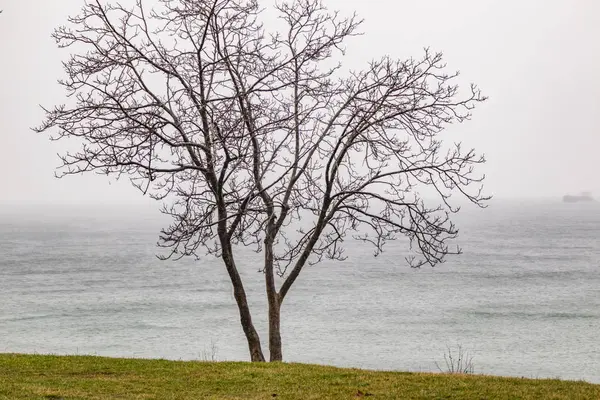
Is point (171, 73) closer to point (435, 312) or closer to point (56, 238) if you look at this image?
point (435, 312)

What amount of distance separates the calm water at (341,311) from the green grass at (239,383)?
2030 cm

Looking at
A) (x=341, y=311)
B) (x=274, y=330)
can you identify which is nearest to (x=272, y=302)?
(x=274, y=330)

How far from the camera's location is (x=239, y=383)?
555 inches

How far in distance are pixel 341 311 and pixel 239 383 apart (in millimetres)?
41183

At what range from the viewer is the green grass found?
12578mm

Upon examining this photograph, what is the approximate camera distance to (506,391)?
1263cm

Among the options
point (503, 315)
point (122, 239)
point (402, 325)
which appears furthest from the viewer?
point (122, 239)

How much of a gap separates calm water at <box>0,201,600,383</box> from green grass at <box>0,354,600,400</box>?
799 inches

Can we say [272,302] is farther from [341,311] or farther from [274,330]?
[341,311]

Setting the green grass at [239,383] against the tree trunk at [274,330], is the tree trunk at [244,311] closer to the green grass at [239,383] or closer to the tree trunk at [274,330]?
the tree trunk at [274,330]

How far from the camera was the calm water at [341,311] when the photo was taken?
3878cm

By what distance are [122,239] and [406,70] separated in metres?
126

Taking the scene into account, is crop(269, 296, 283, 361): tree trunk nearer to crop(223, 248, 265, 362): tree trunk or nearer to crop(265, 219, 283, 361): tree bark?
crop(265, 219, 283, 361): tree bark

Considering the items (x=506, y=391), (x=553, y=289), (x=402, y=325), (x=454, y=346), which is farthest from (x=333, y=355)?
(x=553, y=289)
